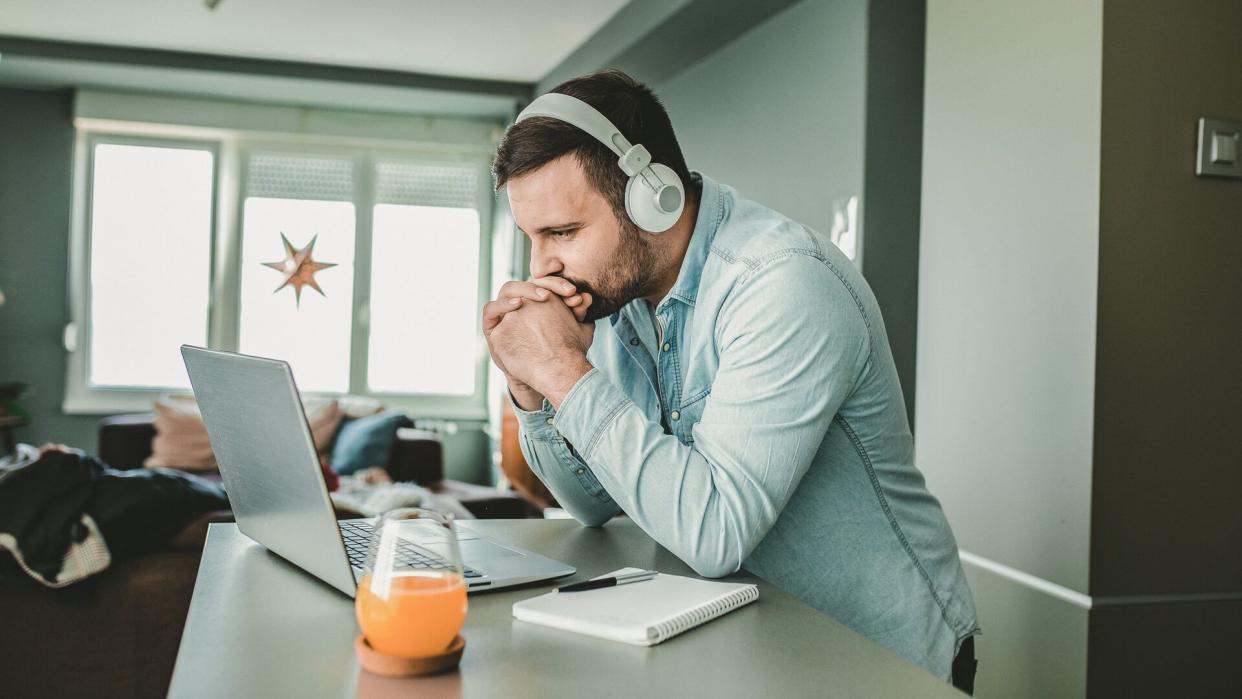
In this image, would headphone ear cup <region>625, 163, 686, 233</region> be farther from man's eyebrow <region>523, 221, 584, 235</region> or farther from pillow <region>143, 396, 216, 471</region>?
pillow <region>143, 396, 216, 471</region>

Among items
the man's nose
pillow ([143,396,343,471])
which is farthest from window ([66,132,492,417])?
the man's nose

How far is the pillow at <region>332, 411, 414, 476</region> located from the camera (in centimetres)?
469

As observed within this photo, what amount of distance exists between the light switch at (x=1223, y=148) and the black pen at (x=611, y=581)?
5.02 ft

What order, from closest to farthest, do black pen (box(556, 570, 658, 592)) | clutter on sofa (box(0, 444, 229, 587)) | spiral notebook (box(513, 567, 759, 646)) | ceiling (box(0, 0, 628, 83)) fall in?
spiral notebook (box(513, 567, 759, 646)) → black pen (box(556, 570, 658, 592)) → clutter on sofa (box(0, 444, 229, 587)) → ceiling (box(0, 0, 628, 83))

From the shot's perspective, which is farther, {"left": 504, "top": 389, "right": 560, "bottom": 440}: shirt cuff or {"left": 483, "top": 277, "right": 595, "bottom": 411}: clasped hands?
{"left": 504, "top": 389, "right": 560, "bottom": 440}: shirt cuff

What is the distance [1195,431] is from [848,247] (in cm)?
111

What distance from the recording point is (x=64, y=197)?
568 cm

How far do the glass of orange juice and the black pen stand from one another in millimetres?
221

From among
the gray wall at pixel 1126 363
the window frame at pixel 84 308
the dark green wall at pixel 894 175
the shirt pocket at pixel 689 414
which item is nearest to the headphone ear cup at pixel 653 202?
the shirt pocket at pixel 689 414

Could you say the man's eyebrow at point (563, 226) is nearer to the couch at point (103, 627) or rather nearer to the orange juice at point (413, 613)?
the orange juice at point (413, 613)

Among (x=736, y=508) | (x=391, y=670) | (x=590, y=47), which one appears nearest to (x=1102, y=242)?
(x=736, y=508)

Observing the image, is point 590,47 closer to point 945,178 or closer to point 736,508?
point 945,178

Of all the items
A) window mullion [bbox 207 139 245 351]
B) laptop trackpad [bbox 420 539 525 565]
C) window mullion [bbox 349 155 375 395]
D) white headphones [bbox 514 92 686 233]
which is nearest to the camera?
laptop trackpad [bbox 420 539 525 565]

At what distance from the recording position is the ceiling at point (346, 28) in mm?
4297
